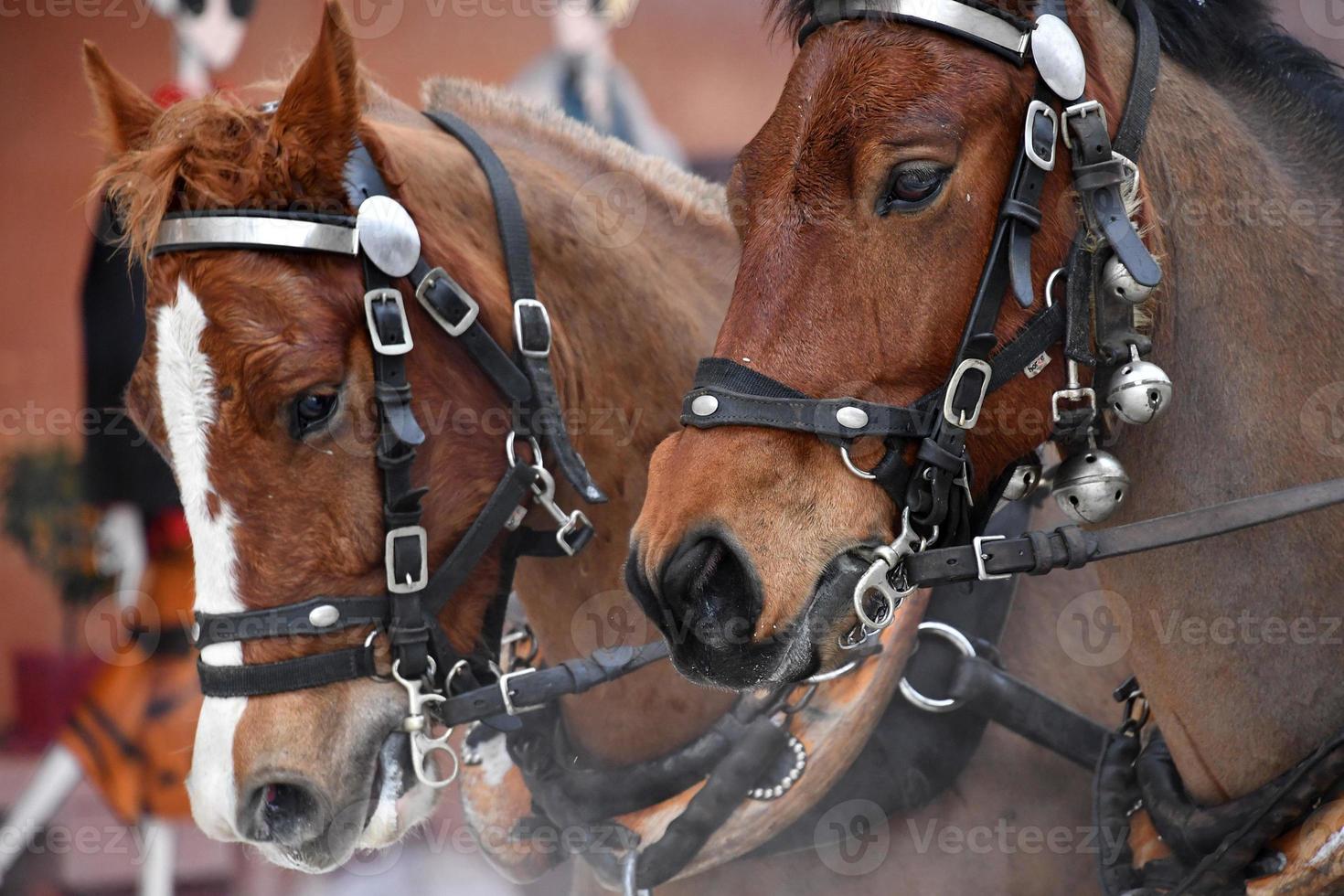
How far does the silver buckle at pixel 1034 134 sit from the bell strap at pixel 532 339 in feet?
3.24

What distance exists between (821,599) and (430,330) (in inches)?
39.0

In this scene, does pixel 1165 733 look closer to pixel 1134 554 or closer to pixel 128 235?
pixel 1134 554

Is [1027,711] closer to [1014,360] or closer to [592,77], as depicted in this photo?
[1014,360]

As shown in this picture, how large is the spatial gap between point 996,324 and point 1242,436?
44 cm

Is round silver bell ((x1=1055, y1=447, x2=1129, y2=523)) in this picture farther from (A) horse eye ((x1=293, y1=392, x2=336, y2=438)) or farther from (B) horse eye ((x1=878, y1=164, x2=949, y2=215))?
(A) horse eye ((x1=293, y1=392, x2=336, y2=438))

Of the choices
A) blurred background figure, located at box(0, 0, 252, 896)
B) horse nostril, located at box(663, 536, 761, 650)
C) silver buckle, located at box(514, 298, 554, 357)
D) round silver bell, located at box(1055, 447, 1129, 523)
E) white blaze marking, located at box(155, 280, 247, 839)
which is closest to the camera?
horse nostril, located at box(663, 536, 761, 650)

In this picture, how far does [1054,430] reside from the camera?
1.62 m

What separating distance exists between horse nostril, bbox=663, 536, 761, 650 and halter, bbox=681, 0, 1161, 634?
144mm

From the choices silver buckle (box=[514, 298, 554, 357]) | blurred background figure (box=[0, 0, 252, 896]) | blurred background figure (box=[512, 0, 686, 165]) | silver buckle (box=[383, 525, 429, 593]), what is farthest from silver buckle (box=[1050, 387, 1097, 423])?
blurred background figure (box=[0, 0, 252, 896])

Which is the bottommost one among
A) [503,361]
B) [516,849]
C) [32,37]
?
[516,849]

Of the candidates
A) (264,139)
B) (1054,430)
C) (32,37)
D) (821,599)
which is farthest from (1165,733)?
(32,37)

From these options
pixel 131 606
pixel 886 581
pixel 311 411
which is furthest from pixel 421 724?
pixel 131 606

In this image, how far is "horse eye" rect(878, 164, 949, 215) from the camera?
1.50 m

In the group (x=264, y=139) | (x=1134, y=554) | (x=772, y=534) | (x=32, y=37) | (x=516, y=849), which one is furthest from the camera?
(x=32, y=37)
